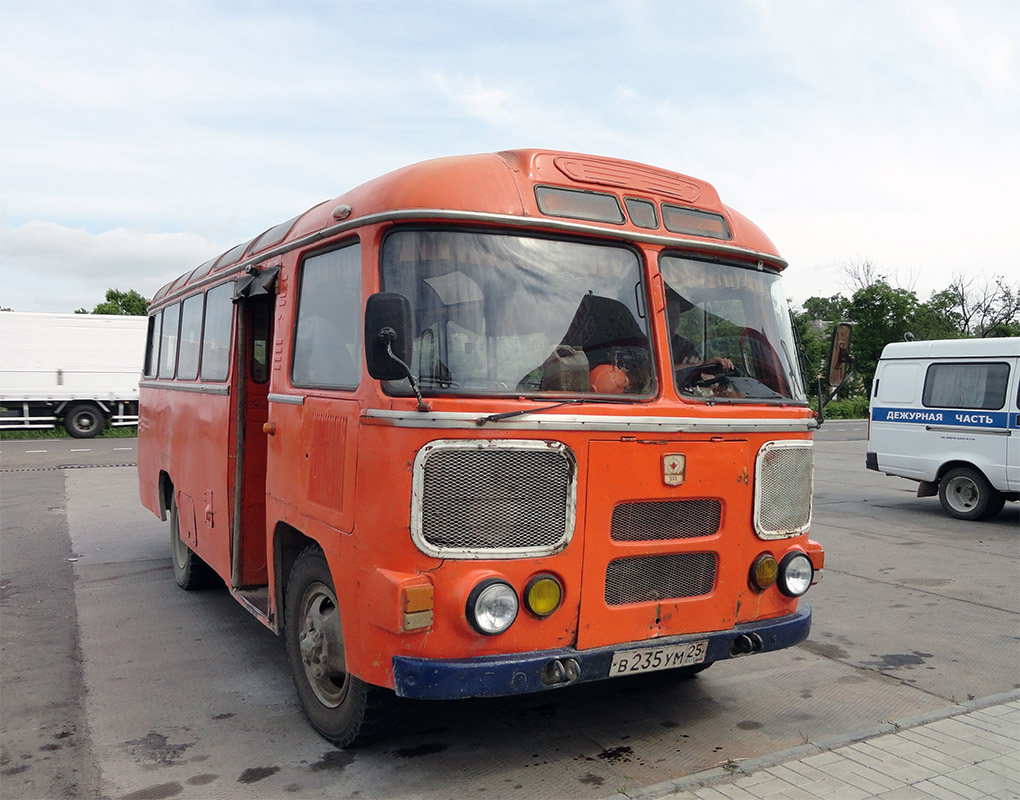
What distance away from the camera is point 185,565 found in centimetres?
788

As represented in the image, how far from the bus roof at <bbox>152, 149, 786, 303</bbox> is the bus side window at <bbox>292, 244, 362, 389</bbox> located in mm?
158

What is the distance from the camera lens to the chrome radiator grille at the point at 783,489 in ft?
14.9

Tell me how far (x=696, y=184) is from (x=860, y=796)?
305cm

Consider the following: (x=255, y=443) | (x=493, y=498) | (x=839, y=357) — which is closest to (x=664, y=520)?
(x=493, y=498)

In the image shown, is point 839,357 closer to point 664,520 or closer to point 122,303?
point 664,520

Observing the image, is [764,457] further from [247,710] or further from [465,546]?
[247,710]

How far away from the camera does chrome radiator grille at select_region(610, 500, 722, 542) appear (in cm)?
411

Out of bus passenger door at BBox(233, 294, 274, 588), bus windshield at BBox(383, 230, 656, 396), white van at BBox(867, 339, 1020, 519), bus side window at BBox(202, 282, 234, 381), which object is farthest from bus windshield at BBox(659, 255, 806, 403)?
white van at BBox(867, 339, 1020, 519)

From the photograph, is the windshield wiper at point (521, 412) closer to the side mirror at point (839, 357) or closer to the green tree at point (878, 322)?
the side mirror at point (839, 357)

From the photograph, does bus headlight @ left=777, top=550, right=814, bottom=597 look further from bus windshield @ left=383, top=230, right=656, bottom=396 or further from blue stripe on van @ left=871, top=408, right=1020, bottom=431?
blue stripe on van @ left=871, top=408, right=1020, bottom=431

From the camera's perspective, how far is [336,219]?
4.41 m

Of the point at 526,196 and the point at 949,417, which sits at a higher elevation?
the point at 526,196

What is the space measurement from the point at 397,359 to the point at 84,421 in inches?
958

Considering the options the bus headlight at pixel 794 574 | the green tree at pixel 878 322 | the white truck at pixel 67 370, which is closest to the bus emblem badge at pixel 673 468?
the bus headlight at pixel 794 574
